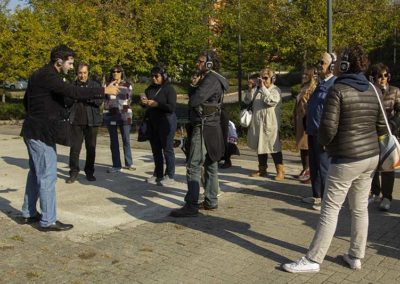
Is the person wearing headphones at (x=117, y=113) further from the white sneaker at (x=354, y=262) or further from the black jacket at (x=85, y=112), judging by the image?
the white sneaker at (x=354, y=262)

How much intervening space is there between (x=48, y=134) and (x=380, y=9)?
12.6 meters

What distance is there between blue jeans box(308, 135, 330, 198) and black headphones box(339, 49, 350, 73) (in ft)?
6.75

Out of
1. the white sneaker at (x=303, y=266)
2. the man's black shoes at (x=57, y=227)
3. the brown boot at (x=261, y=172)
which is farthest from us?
the brown boot at (x=261, y=172)

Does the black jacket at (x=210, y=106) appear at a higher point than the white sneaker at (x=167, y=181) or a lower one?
higher

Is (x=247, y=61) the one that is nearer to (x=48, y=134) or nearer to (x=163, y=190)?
(x=163, y=190)

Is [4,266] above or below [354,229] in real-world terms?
below

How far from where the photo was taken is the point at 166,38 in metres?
20.5

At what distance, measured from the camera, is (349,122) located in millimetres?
4039

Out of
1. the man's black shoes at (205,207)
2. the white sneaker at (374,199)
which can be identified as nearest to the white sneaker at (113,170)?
the man's black shoes at (205,207)

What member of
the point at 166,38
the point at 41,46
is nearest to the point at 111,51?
the point at 41,46

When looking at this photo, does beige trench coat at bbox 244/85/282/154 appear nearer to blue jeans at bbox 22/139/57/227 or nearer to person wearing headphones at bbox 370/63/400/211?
person wearing headphones at bbox 370/63/400/211

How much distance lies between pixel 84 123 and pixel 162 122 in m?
1.27

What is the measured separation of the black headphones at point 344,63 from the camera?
4102 mm

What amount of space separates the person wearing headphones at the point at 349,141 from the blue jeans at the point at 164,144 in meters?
3.64
